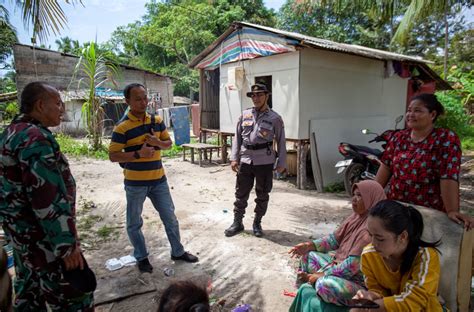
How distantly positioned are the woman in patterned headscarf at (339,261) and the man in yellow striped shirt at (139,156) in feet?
4.75

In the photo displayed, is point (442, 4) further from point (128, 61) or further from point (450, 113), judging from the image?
point (128, 61)

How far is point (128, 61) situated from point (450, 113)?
26864mm

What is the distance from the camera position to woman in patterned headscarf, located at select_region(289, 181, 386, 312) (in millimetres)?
1977

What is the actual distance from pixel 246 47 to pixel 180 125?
4.63 m

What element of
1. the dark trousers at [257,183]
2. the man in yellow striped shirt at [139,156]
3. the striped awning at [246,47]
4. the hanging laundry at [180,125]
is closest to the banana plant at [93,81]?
the hanging laundry at [180,125]

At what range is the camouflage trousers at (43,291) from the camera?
173cm

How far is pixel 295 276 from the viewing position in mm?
3090

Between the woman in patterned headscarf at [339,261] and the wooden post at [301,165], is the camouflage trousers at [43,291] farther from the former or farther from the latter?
the wooden post at [301,165]

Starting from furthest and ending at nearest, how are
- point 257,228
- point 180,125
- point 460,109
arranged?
point 460,109
point 180,125
point 257,228

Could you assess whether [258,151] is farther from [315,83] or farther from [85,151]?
[85,151]

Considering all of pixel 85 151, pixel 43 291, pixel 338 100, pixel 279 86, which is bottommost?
pixel 85 151

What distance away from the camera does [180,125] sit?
37.5 ft

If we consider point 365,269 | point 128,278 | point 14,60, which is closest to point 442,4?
point 365,269

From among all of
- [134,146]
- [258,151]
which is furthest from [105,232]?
[258,151]
